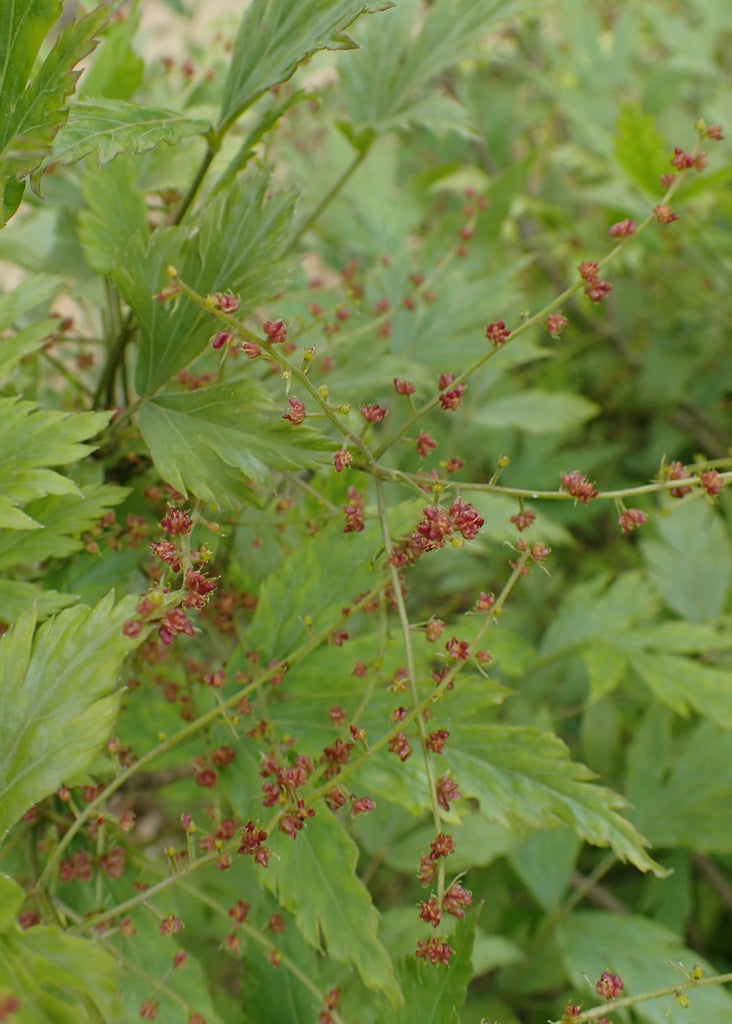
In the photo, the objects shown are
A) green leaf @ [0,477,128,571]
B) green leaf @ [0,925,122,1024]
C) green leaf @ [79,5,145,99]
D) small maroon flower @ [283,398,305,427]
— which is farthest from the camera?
green leaf @ [79,5,145,99]

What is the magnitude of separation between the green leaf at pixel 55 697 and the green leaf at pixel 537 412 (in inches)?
41.8

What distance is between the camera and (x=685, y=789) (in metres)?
1.31

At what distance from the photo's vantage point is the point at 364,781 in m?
0.82

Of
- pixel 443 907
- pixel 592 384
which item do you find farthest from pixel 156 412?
pixel 592 384

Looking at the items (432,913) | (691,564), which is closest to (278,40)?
(432,913)

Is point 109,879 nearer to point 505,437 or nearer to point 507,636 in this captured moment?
point 507,636

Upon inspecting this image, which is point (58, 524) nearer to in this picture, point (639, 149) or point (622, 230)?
point (622, 230)

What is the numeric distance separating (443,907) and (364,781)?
0.17m

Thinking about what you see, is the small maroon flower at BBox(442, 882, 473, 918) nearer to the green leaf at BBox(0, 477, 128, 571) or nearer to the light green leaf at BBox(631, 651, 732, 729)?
the green leaf at BBox(0, 477, 128, 571)

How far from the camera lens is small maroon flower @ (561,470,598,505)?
71cm

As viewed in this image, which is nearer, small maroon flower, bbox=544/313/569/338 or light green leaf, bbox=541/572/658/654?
small maroon flower, bbox=544/313/569/338

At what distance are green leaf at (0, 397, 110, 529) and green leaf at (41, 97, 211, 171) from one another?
0.67 feet

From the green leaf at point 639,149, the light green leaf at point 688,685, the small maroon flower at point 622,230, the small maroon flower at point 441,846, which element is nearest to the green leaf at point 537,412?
the green leaf at point 639,149

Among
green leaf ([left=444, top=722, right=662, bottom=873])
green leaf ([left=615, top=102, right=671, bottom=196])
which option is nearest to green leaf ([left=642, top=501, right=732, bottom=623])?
green leaf ([left=615, top=102, right=671, bottom=196])
